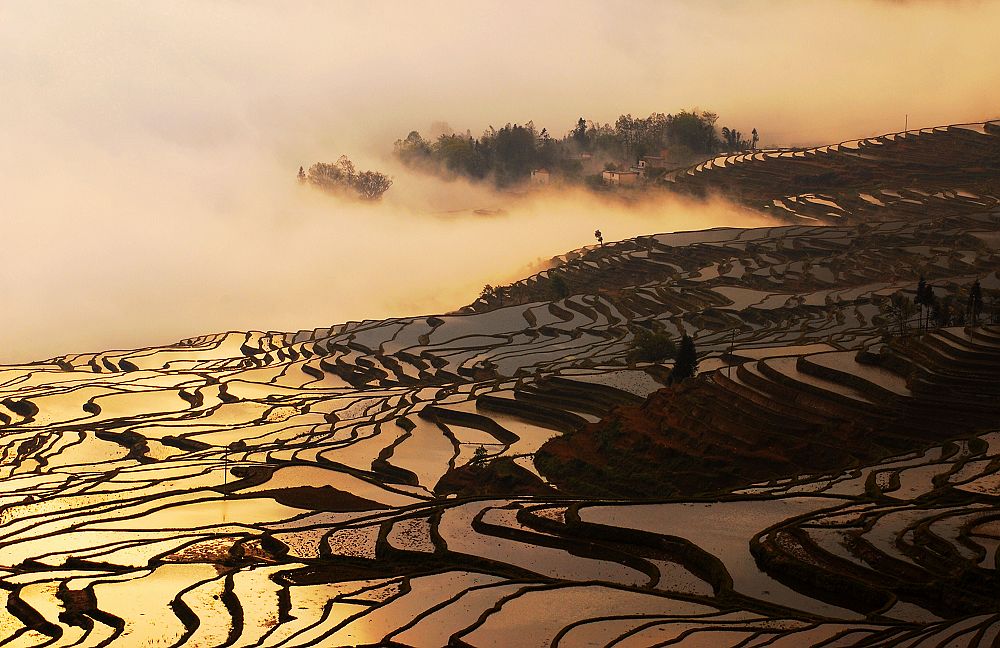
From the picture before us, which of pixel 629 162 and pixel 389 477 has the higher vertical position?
pixel 629 162

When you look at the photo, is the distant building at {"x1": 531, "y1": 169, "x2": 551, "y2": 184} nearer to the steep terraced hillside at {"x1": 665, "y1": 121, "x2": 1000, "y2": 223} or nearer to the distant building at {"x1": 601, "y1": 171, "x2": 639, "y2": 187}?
the distant building at {"x1": 601, "y1": 171, "x2": 639, "y2": 187}

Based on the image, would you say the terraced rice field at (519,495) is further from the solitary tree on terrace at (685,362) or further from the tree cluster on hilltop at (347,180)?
the tree cluster on hilltop at (347,180)

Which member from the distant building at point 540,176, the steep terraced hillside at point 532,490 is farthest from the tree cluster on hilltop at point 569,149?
the steep terraced hillside at point 532,490

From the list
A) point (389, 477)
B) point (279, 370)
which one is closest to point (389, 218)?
point (279, 370)

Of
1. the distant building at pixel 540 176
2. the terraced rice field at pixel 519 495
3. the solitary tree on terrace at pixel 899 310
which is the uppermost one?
the distant building at pixel 540 176

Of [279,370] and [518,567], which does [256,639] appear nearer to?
[518,567]

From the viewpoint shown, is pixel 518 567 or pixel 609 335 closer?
pixel 518 567
